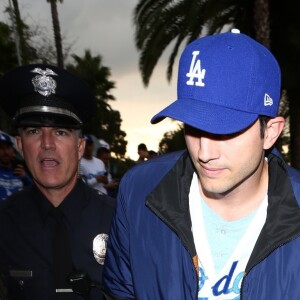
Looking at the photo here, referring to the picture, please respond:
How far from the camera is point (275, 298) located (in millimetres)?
1990

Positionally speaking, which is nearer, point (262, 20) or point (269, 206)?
point (269, 206)

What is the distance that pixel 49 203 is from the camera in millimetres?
2723

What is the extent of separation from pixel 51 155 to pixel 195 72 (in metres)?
0.97

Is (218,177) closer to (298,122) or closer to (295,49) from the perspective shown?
(295,49)

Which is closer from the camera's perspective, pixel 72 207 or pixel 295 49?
pixel 72 207

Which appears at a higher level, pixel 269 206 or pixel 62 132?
pixel 62 132

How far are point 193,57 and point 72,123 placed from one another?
954 mm

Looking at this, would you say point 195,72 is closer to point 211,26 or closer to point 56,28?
point 211,26

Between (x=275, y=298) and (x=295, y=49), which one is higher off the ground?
(x=295, y=49)

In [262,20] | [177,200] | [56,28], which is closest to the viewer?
[177,200]

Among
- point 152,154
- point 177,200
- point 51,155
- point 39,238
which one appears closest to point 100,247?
point 39,238

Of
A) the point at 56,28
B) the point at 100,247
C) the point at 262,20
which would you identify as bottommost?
the point at 100,247

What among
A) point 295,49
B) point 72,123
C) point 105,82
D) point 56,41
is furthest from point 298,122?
point 105,82

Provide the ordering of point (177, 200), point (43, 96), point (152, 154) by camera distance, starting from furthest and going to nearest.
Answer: point (152, 154), point (43, 96), point (177, 200)
